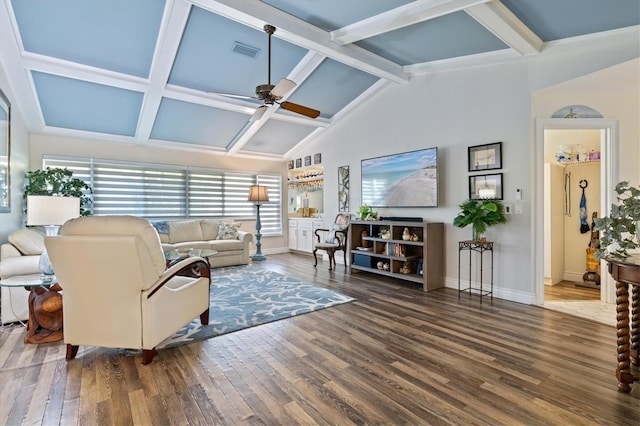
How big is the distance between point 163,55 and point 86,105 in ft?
6.55

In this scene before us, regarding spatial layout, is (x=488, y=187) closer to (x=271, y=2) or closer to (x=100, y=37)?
(x=271, y=2)

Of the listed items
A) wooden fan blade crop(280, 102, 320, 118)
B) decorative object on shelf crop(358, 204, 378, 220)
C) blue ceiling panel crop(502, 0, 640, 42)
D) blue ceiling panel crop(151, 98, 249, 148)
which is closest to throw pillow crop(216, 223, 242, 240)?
blue ceiling panel crop(151, 98, 249, 148)

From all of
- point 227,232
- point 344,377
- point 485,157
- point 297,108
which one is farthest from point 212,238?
point 485,157

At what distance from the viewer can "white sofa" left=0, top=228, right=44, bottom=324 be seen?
10.2ft

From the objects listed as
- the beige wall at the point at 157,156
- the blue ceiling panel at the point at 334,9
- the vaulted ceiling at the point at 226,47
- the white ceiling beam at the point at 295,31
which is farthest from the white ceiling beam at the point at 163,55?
the blue ceiling panel at the point at 334,9

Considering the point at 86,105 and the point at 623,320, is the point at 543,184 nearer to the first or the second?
the point at 623,320

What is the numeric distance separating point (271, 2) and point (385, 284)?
3923 mm

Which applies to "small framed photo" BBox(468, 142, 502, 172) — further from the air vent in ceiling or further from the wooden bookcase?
the air vent in ceiling

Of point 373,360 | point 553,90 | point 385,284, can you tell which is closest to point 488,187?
point 553,90

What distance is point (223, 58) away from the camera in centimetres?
436

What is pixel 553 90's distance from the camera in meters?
3.75

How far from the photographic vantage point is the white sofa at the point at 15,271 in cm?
312

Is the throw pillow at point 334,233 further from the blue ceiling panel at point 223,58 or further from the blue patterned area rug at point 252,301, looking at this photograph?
the blue ceiling panel at point 223,58

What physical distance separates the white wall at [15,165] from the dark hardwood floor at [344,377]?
1835 millimetres
